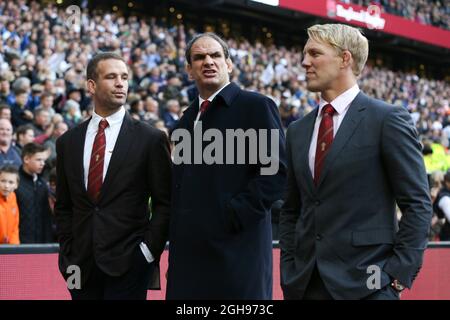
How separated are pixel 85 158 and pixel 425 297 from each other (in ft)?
11.5

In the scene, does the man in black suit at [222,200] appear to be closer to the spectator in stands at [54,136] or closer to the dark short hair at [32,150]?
the dark short hair at [32,150]

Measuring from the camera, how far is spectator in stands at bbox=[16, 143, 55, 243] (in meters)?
5.84

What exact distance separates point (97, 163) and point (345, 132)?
57.8 inches

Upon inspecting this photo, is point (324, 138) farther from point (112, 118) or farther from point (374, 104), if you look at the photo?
point (112, 118)

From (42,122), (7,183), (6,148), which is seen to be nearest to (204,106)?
(7,183)

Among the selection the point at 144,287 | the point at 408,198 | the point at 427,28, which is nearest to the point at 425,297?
the point at 144,287

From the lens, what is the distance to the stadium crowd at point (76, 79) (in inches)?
301

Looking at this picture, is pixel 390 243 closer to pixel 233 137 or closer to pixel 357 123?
pixel 357 123

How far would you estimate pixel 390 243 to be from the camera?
2.83 metres

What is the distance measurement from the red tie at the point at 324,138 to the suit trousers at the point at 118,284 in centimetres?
116

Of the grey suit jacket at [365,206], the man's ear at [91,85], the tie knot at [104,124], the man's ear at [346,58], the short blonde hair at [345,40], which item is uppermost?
the short blonde hair at [345,40]

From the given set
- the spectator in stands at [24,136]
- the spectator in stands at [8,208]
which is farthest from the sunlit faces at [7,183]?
the spectator in stands at [24,136]
